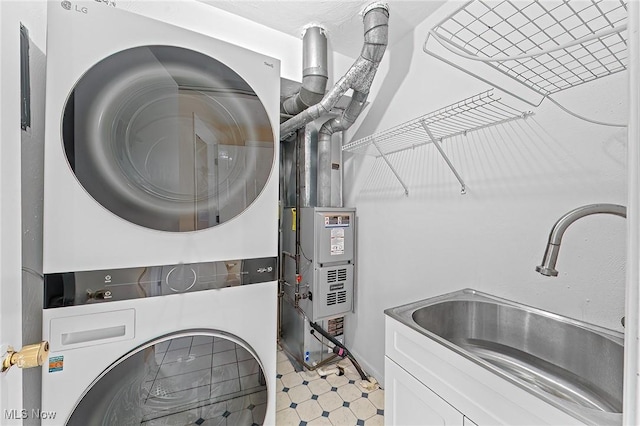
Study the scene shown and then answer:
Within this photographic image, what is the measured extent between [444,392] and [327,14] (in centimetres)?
218

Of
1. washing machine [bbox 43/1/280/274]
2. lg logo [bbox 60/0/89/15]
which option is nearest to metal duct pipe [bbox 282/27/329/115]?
washing machine [bbox 43/1/280/274]

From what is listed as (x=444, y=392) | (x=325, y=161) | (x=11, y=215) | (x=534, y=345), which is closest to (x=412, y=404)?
(x=444, y=392)

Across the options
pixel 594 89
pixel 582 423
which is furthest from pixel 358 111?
pixel 582 423

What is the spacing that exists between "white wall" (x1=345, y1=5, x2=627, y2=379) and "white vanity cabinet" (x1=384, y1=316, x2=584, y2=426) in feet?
2.07

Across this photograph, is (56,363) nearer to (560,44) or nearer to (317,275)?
(317,275)

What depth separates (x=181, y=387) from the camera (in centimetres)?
98

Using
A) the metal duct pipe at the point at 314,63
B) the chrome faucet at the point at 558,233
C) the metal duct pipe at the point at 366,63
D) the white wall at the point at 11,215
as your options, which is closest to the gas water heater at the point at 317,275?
the metal duct pipe at the point at 366,63

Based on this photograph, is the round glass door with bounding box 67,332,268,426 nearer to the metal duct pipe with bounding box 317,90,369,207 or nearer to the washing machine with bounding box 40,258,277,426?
the washing machine with bounding box 40,258,277,426

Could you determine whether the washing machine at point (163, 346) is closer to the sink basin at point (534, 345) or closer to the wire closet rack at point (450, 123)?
the sink basin at point (534, 345)

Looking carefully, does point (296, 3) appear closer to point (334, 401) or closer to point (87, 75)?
point (87, 75)

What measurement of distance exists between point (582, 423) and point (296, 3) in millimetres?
2234

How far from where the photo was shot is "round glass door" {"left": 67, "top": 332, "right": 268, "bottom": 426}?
2.87 feet

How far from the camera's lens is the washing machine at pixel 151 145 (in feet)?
2.69

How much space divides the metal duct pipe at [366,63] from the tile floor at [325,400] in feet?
7.02
